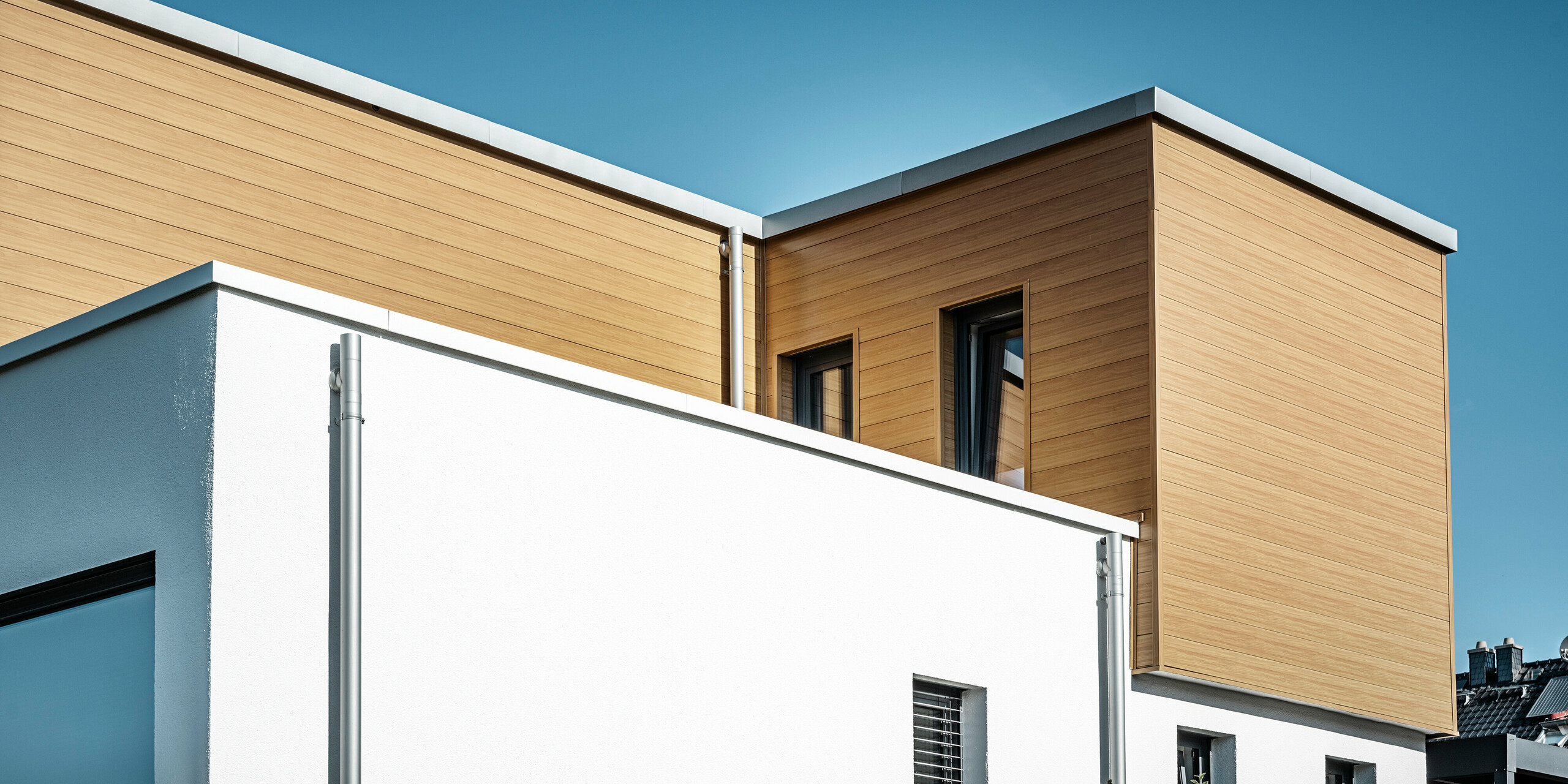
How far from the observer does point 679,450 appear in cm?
766

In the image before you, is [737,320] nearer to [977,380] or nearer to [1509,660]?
[977,380]

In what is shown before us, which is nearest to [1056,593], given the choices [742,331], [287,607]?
[742,331]

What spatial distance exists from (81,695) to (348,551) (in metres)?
1.18

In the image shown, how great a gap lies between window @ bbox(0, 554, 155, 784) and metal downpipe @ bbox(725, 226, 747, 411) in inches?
248

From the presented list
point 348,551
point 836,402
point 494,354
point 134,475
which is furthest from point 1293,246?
point 134,475

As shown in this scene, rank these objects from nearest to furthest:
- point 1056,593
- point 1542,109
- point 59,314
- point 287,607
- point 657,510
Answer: point 287,607, point 657,510, point 59,314, point 1056,593, point 1542,109

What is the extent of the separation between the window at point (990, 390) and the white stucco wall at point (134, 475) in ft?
20.9

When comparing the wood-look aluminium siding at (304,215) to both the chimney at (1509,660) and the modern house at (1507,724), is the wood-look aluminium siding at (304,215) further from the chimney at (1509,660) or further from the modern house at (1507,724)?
the chimney at (1509,660)

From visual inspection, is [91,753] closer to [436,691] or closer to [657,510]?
[436,691]

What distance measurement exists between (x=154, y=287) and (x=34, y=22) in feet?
13.0

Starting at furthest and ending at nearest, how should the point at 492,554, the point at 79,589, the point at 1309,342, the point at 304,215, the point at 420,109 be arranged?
the point at 1309,342 → the point at 420,109 → the point at 304,215 → the point at 492,554 → the point at 79,589

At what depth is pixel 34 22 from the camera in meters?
9.29

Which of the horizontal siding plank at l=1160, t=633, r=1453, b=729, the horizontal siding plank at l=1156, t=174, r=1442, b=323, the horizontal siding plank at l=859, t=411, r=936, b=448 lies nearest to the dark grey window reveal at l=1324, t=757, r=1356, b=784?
the horizontal siding plank at l=1160, t=633, r=1453, b=729

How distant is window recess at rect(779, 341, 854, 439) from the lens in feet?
41.0
